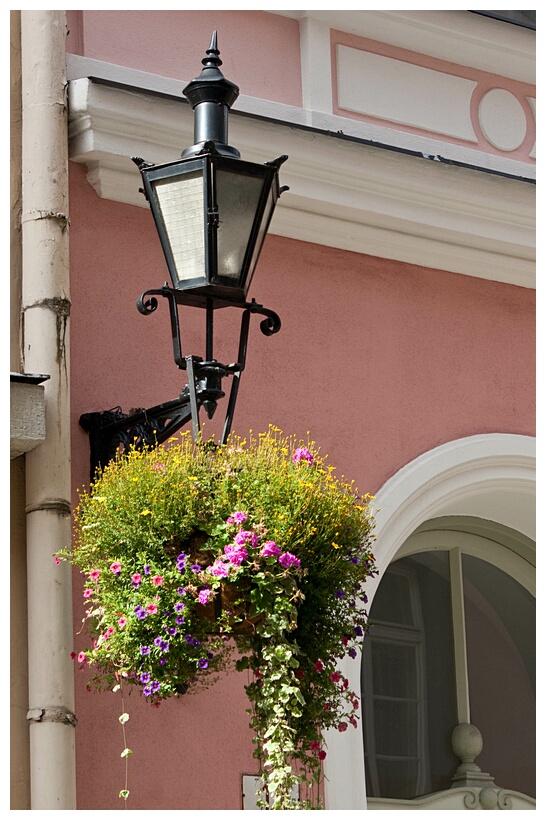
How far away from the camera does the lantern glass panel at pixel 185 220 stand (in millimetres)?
4699

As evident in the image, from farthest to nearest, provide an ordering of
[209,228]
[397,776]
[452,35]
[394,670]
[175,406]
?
[394,670] < [397,776] < [452,35] < [175,406] < [209,228]

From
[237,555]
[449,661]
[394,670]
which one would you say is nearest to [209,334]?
[237,555]

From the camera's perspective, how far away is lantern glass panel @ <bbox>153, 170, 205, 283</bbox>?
15.4ft

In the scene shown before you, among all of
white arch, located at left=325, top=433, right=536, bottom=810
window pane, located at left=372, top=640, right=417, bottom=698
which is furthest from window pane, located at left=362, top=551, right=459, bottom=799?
white arch, located at left=325, top=433, right=536, bottom=810

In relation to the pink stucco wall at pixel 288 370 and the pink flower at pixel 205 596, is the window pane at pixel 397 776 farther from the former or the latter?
the pink flower at pixel 205 596

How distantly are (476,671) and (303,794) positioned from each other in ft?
6.10

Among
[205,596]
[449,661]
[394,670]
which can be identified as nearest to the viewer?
[205,596]

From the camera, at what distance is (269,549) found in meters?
4.42

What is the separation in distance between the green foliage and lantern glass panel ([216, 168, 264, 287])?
0.49 meters

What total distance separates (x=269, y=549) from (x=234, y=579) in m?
0.12

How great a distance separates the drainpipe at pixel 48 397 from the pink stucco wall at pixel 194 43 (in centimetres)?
25

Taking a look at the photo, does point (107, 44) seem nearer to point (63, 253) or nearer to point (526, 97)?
point (63, 253)

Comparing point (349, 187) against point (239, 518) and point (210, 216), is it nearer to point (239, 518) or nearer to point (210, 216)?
point (210, 216)
